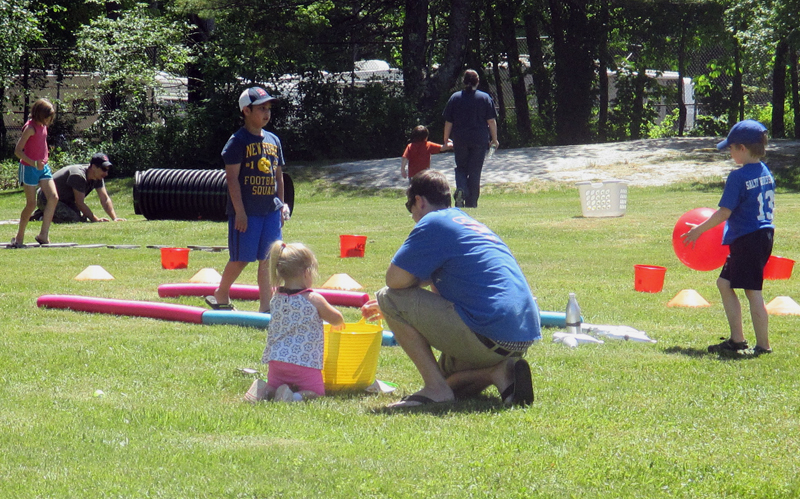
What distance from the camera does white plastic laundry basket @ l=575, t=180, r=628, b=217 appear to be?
47.2 feet

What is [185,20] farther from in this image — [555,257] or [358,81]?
[555,257]

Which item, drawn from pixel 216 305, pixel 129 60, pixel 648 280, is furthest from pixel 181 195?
pixel 129 60

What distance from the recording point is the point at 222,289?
24.6ft

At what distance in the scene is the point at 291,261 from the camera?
4.97 meters

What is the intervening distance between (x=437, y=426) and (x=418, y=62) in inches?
926

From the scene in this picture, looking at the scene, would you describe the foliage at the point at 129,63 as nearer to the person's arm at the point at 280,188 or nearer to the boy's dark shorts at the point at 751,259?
the person's arm at the point at 280,188

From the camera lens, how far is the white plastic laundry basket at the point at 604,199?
1438cm

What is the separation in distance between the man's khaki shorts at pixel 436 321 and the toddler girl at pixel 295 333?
0.32 metres

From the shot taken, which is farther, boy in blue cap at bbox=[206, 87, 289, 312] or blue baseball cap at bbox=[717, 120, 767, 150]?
boy in blue cap at bbox=[206, 87, 289, 312]

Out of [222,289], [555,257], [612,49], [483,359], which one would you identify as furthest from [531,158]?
[483,359]

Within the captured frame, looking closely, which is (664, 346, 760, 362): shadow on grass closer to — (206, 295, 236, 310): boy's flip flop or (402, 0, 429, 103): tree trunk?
(206, 295, 236, 310): boy's flip flop

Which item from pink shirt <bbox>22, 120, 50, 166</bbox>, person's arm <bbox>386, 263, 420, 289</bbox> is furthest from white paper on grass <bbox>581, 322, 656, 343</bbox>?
pink shirt <bbox>22, 120, 50, 166</bbox>

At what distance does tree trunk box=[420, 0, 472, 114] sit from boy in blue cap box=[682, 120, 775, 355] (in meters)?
20.9

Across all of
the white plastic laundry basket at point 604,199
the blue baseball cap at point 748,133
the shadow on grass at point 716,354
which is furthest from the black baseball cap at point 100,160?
the blue baseball cap at point 748,133
